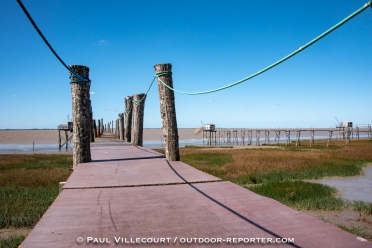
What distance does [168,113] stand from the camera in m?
5.47

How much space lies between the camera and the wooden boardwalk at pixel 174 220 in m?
1.87

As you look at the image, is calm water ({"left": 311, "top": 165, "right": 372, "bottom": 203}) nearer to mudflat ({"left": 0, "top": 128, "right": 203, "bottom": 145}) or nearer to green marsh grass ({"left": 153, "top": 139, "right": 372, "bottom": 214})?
green marsh grass ({"left": 153, "top": 139, "right": 372, "bottom": 214})

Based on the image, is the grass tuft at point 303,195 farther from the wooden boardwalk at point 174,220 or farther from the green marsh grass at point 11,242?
the green marsh grass at point 11,242

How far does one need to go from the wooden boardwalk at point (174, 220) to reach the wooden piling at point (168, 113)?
1949 mm

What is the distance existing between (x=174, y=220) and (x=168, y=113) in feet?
10.9

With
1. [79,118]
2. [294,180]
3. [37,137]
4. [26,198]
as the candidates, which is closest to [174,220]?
[79,118]

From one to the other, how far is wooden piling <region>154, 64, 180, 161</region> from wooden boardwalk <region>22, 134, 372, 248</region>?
195 centimetres

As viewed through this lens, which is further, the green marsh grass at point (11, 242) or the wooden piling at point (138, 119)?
the wooden piling at point (138, 119)

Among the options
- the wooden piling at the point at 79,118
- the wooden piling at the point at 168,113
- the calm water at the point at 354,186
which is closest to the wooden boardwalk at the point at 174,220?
the wooden piling at the point at 168,113

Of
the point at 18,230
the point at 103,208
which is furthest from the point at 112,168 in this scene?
the point at 18,230

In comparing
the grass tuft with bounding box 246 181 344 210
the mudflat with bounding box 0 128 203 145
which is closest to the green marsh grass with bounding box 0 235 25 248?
the grass tuft with bounding box 246 181 344 210

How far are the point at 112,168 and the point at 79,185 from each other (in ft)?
4.55

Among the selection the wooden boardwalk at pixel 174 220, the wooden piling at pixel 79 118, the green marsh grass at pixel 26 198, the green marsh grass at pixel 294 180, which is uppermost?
the wooden piling at pixel 79 118

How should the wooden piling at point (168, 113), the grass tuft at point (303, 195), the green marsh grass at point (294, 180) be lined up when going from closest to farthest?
the wooden piling at point (168, 113)
the grass tuft at point (303, 195)
the green marsh grass at point (294, 180)
